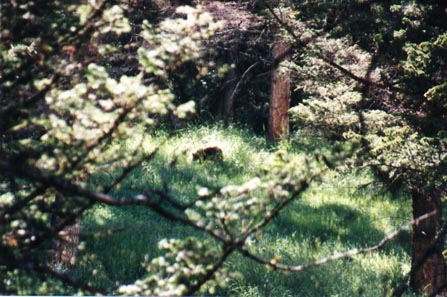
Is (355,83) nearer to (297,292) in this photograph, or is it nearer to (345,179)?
(345,179)

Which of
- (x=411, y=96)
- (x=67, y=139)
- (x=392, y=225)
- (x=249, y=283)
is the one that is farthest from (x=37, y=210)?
(x=392, y=225)

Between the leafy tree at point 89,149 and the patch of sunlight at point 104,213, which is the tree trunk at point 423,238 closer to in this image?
the patch of sunlight at point 104,213

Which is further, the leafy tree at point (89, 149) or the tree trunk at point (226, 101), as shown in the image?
the tree trunk at point (226, 101)

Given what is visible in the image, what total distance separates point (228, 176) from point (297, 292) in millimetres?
4958

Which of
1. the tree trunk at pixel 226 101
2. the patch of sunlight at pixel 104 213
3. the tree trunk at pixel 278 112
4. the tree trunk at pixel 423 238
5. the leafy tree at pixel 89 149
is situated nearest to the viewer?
the leafy tree at pixel 89 149

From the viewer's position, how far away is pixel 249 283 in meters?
8.58

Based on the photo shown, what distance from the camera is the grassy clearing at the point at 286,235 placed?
339 inches

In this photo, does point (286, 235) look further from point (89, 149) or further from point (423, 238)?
point (89, 149)

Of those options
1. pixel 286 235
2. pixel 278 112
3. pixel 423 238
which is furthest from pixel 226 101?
pixel 423 238

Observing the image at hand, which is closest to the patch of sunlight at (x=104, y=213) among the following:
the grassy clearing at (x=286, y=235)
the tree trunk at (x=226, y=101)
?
the grassy clearing at (x=286, y=235)

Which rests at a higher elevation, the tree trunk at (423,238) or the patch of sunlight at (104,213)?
the tree trunk at (423,238)

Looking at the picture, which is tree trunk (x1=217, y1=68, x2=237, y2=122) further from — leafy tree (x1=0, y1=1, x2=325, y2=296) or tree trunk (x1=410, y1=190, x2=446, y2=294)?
leafy tree (x1=0, y1=1, x2=325, y2=296)

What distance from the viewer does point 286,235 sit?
34.5 feet

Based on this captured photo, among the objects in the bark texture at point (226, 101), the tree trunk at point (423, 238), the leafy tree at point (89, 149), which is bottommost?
the bark texture at point (226, 101)
